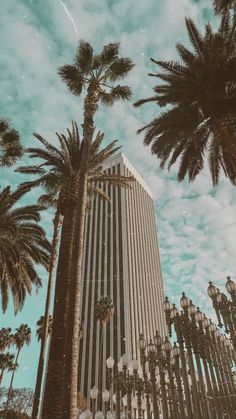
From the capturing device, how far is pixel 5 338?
124 ft

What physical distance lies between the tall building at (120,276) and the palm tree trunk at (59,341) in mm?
67899

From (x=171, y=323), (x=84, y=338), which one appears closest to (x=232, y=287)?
(x=171, y=323)

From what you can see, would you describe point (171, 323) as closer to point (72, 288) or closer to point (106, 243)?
point (72, 288)

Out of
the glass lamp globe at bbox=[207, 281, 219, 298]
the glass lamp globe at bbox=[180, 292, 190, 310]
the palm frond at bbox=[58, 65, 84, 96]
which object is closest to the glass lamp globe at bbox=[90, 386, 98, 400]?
the glass lamp globe at bbox=[180, 292, 190, 310]

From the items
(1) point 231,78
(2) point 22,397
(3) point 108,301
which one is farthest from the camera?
(2) point 22,397

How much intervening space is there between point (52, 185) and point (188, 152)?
6.58 metres

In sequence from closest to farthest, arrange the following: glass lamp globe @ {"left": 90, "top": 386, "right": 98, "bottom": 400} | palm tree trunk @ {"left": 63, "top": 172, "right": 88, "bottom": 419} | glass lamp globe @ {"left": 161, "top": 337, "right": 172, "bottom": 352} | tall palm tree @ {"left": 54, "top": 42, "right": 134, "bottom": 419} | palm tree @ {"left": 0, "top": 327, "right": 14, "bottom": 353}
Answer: palm tree trunk @ {"left": 63, "top": 172, "right": 88, "bottom": 419}
tall palm tree @ {"left": 54, "top": 42, "right": 134, "bottom": 419}
glass lamp globe @ {"left": 161, "top": 337, "right": 172, "bottom": 352}
glass lamp globe @ {"left": 90, "top": 386, "right": 98, "bottom": 400}
palm tree @ {"left": 0, "top": 327, "right": 14, "bottom": 353}

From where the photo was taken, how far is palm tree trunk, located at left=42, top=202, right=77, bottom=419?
264 inches

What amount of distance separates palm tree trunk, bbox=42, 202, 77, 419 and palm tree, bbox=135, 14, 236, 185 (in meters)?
5.91

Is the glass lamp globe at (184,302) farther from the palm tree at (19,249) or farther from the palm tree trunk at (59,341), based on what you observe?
the palm tree at (19,249)

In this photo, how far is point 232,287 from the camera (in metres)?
11.3

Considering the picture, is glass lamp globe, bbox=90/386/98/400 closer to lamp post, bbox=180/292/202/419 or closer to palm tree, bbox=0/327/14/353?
lamp post, bbox=180/292/202/419

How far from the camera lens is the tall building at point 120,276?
73.3 m

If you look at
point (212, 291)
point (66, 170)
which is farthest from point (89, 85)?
point (212, 291)
